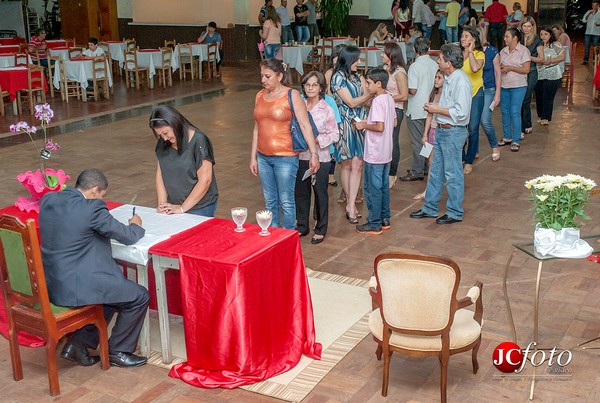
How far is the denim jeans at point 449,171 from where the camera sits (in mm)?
6156

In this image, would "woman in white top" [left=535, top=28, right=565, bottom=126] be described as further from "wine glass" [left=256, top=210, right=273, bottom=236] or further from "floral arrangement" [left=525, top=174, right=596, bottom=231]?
"wine glass" [left=256, top=210, right=273, bottom=236]

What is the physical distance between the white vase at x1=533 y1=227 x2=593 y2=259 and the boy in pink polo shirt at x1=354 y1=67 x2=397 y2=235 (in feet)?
7.02

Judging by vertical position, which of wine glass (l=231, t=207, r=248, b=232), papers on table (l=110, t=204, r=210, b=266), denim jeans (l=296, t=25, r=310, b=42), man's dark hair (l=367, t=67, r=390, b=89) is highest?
man's dark hair (l=367, t=67, r=390, b=89)

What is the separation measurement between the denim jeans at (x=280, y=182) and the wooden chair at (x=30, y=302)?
1.91 meters

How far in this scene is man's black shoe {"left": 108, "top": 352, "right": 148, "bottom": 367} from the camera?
13.5 ft

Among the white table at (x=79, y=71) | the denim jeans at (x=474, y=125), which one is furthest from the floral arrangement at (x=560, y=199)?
the white table at (x=79, y=71)

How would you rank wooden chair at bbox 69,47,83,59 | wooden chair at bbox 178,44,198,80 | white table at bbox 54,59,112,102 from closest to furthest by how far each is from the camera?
white table at bbox 54,59,112,102 → wooden chair at bbox 69,47,83,59 → wooden chair at bbox 178,44,198,80

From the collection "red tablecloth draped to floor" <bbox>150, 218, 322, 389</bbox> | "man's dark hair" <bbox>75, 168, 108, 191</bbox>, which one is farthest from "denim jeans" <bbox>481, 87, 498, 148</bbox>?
"man's dark hair" <bbox>75, 168, 108, 191</bbox>

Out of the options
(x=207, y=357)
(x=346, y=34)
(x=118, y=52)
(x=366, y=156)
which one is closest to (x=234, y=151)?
(x=366, y=156)

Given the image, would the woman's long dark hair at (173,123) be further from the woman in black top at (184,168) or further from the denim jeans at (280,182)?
the denim jeans at (280,182)

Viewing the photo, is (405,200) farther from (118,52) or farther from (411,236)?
(118,52)

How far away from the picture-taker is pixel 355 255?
5.77 meters

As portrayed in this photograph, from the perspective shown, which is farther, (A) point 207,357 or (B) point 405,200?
(B) point 405,200

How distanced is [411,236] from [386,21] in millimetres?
14100
